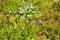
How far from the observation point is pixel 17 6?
8.60 meters

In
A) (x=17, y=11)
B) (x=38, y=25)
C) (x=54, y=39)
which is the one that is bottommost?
(x=54, y=39)

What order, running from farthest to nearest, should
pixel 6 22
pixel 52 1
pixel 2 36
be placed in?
pixel 52 1, pixel 6 22, pixel 2 36

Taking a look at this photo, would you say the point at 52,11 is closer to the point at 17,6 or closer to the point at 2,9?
the point at 17,6

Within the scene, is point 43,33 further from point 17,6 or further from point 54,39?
point 17,6

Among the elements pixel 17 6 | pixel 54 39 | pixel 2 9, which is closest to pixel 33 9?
pixel 17 6

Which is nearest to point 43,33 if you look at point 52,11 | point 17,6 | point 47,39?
point 47,39

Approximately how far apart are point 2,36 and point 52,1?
345cm

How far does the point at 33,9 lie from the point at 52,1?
3.92 ft

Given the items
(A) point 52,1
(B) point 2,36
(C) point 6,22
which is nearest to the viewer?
(B) point 2,36

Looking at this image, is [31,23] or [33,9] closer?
[31,23]

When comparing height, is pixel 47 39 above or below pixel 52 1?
below

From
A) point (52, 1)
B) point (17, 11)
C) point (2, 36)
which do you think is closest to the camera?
point (2, 36)

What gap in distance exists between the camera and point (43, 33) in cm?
741

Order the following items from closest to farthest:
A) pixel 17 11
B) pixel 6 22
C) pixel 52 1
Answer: pixel 6 22, pixel 17 11, pixel 52 1
